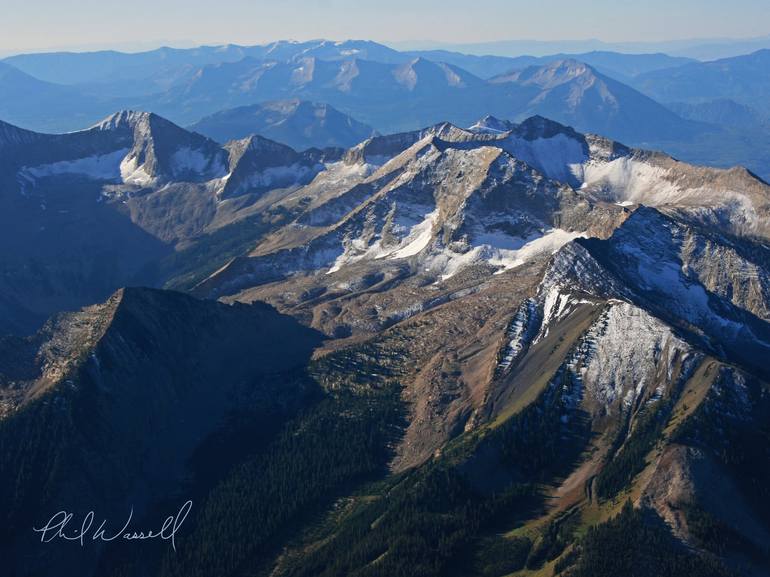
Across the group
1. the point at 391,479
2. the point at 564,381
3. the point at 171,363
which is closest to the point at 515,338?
the point at 564,381

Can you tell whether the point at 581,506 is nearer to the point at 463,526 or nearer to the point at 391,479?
the point at 463,526
